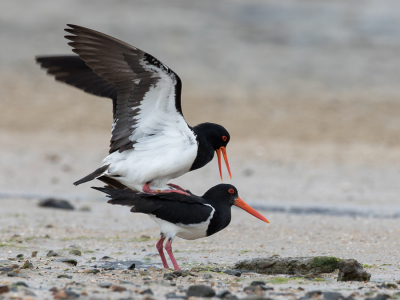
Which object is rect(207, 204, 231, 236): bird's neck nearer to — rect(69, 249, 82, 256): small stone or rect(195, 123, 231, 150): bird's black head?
rect(195, 123, 231, 150): bird's black head

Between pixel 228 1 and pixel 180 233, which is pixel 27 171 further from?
pixel 228 1

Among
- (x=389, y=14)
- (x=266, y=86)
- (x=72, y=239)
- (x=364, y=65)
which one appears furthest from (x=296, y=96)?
(x=72, y=239)

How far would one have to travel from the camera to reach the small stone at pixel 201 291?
4207 mm

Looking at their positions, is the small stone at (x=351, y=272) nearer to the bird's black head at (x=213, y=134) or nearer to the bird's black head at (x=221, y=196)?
the bird's black head at (x=221, y=196)

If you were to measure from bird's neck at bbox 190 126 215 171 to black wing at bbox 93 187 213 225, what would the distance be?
29.1 inches

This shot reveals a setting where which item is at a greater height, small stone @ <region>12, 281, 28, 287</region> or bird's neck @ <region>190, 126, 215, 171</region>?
bird's neck @ <region>190, 126, 215, 171</region>

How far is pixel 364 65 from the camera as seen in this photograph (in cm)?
2491

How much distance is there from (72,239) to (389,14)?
1060 inches

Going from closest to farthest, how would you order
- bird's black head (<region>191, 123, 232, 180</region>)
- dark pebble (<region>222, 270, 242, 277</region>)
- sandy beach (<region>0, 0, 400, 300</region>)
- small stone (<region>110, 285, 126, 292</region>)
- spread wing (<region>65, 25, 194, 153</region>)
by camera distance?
1. small stone (<region>110, 285, 126, 292</region>)
2. dark pebble (<region>222, 270, 242, 277</region>)
3. sandy beach (<region>0, 0, 400, 300</region>)
4. spread wing (<region>65, 25, 194, 153</region>)
5. bird's black head (<region>191, 123, 232, 180</region>)

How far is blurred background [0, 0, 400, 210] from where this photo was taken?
1230 centimetres

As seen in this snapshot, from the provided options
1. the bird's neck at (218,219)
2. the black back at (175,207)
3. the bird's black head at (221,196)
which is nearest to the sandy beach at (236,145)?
the bird's neck at (218,219)

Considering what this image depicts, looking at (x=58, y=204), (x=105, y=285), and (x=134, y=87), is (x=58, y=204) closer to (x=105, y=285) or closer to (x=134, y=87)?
(x=134, y=87)

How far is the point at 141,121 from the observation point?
6281 mm

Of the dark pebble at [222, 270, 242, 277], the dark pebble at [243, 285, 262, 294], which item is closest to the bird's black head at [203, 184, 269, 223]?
the dark pebble at [222, 270, 242, 277]
